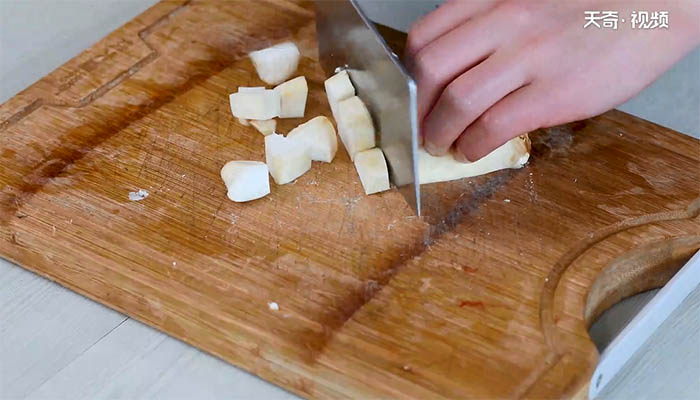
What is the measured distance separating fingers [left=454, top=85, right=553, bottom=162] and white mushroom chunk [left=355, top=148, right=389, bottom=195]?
0.15 meters

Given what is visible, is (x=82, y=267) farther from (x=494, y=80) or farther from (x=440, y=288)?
(x=494, y=80)

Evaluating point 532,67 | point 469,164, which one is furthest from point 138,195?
point 532,67

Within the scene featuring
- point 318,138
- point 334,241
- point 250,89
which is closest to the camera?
point 334,241

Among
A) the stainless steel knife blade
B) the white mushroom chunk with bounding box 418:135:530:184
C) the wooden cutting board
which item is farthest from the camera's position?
the white mushroom chunk with bounding box 418:135:530:184

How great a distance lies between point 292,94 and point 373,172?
25 cm

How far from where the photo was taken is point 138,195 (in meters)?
1.42

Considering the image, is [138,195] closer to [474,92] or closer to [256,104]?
[256,104]

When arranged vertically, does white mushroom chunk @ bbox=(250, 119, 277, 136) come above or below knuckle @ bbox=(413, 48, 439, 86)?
below

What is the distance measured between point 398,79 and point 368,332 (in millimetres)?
390

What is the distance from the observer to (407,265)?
130cm

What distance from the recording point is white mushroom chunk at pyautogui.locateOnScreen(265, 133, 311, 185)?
4.68 feet

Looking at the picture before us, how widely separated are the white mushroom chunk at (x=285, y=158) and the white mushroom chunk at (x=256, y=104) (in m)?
0.08

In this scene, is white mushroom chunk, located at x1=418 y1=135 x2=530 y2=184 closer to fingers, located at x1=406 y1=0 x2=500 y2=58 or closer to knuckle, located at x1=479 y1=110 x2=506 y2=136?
knuckle, located at x1=479 y1=110 x2=506 y2=136

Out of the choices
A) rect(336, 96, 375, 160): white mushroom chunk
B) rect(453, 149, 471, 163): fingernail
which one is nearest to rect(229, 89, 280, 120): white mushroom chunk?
rect(336, 96, 375, 160): white mushroom chunk
